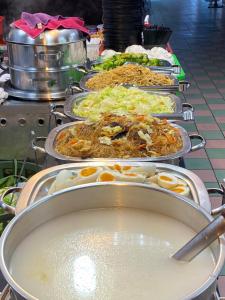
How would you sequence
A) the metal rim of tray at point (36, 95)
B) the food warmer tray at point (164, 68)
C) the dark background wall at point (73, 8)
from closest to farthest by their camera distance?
the metal rim of tray at point (36, 95)
the food warmer tray at point (164, 68)
the dark background wall at point (73, 8)

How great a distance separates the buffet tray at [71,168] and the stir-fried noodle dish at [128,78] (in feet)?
4.27

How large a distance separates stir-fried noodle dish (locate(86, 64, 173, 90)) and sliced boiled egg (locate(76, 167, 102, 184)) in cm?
139

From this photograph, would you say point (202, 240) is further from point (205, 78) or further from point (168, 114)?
point (205, 78)

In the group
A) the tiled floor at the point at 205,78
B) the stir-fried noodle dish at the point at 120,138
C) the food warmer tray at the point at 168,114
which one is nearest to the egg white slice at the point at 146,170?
the stir-fried noodle dish at the point at 120,138

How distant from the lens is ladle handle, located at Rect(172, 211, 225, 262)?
92 centimetres

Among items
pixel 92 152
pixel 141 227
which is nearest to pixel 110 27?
pixel 92 152

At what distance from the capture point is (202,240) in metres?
0.95

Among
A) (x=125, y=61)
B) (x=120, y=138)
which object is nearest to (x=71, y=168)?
(x=120, y=138)

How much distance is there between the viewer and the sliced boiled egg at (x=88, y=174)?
1.45 metres

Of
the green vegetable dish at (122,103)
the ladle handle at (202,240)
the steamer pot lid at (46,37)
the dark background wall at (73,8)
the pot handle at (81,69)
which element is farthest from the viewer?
the dark background wall at (73,8)

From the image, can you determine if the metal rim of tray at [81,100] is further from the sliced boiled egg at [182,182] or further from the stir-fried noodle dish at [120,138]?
the sliced boiled egg at [182,182]

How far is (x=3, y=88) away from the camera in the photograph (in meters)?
3.04

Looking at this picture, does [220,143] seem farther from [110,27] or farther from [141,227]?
[141,227]

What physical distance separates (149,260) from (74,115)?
4.65 feet
